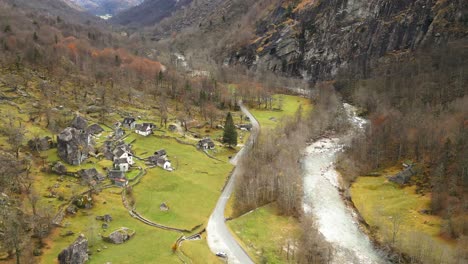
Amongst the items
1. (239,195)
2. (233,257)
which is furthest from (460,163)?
(233,257)

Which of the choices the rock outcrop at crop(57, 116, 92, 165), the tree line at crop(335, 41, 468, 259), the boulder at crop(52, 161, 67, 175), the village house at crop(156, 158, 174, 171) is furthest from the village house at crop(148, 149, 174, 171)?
the tree line at crop(335, 41, 468, 259)

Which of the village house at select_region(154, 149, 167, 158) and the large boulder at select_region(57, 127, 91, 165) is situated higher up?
the large boulder at select_region(57, 127, 91, 165)

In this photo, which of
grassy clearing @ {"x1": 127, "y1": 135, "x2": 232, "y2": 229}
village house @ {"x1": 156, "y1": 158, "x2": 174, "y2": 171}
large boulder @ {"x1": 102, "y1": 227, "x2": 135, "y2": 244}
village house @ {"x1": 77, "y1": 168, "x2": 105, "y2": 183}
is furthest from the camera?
village house @ {"x1": 156, "y1": 158, "x2": 174, "y2": 171}

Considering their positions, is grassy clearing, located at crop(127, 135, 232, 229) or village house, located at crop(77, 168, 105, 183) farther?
village house, located at crop(77, 168, 105, 183)

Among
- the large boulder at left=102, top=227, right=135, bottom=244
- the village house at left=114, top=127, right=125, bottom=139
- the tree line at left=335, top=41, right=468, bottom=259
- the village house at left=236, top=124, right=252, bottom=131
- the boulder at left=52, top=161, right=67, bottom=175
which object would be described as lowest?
the large boulder at left=102, top=227, right=135, bottom=244

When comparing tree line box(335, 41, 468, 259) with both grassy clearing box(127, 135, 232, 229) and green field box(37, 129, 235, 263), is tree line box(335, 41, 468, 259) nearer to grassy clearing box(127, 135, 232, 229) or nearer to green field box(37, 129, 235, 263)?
grassy clearing box(127, 135, 232, 229)

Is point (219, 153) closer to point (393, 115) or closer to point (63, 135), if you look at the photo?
point (63, 135)

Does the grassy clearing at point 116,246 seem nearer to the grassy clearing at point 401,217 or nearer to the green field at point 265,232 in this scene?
the green field at point 265,232

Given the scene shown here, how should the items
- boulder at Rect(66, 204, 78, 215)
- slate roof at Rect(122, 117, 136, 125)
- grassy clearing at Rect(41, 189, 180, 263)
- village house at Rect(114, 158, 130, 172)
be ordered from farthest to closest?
slate roof at Rect(122, 117, 136, 125), village house at Rect(114, 158, 130, 172), boulder at Rect(66, 204, 78, 215), grassy clearing at Rect(41, 189, 180, 263)
